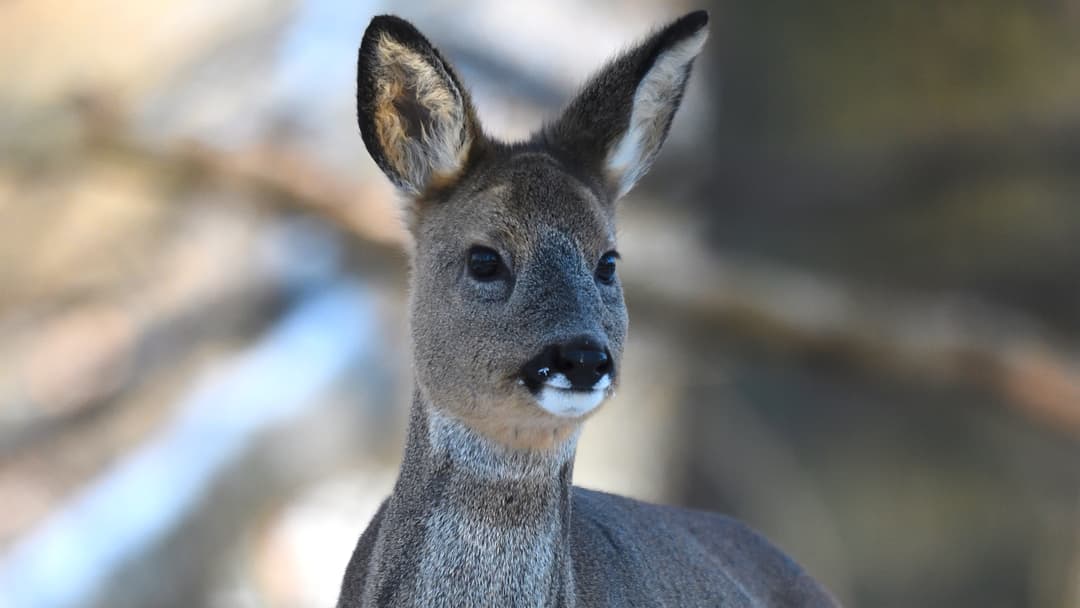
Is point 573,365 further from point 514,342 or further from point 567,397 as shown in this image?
point 514,342

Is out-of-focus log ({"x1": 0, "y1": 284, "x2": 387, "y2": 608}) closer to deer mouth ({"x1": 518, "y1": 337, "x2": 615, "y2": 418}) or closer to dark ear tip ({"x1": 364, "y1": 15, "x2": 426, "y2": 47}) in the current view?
dark ear tip ({"x1": 364, "y1": 15, "x2": 426, "y2": 47})

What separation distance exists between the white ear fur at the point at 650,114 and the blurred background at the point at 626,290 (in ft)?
13.5

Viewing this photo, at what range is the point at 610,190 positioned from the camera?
179 inches

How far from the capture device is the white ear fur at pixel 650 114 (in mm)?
4422

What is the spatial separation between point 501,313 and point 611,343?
290 millimetres

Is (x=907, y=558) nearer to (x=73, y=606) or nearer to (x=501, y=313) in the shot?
(x=73, y=606)

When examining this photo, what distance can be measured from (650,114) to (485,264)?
0.89 m

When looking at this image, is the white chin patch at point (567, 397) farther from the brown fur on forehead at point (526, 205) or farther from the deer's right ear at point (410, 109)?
the deer's right ear at point (410, 109)

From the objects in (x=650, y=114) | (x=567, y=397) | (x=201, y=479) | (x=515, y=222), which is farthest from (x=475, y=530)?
(x=201, y=479)

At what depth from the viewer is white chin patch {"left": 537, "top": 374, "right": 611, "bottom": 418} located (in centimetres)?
365

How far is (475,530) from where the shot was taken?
3.83 metres

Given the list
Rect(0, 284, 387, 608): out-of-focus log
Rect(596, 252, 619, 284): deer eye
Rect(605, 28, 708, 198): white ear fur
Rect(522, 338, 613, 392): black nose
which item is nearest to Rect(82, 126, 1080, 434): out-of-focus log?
Rect(0, 284, 387, 608): out-of-focus log

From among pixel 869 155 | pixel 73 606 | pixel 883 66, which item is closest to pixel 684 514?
pixel 73 606

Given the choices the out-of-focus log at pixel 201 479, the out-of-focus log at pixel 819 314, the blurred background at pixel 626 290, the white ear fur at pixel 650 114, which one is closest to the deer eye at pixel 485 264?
the white ear fur at pixel 650 114
